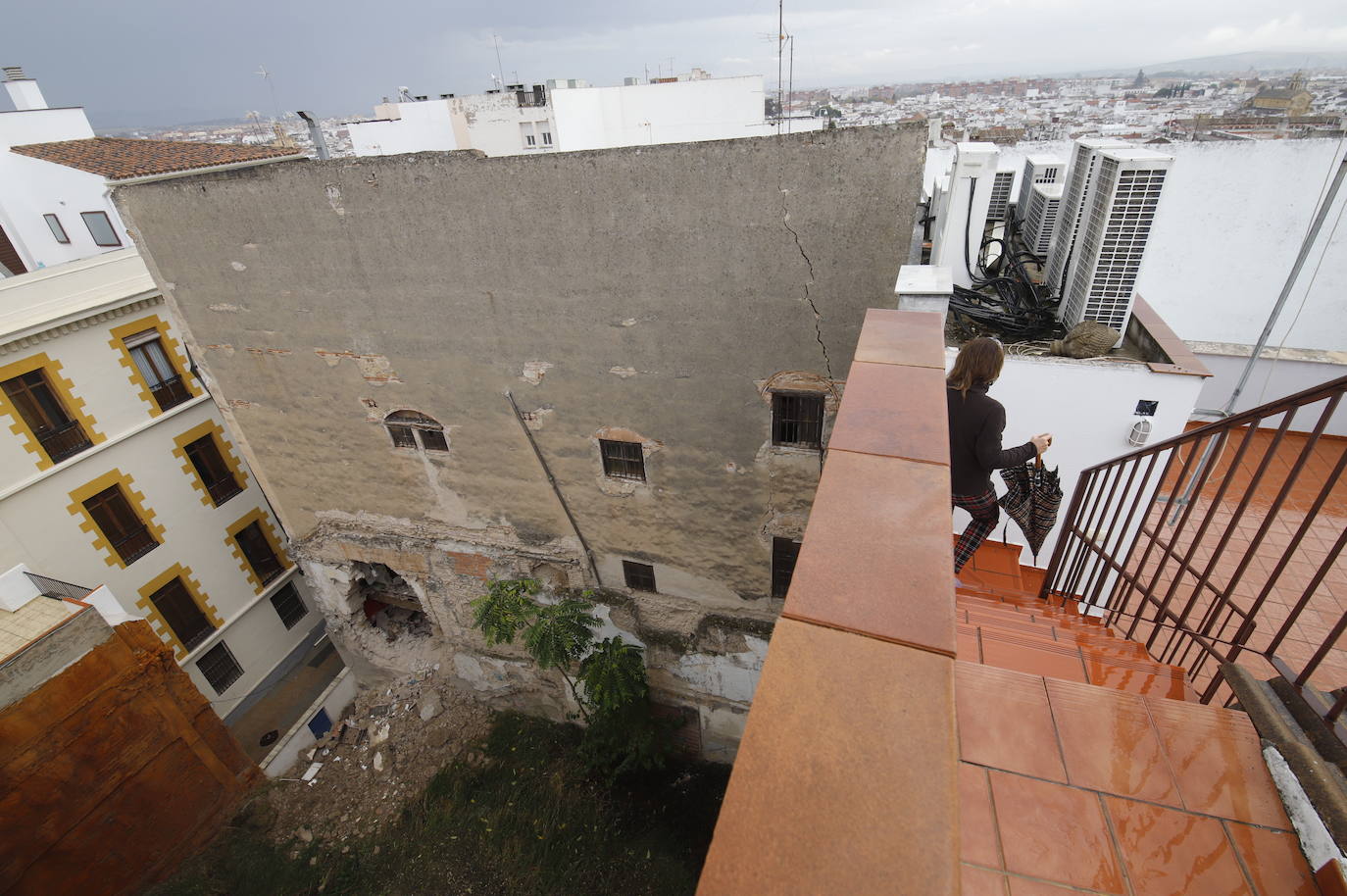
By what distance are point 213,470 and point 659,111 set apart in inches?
987

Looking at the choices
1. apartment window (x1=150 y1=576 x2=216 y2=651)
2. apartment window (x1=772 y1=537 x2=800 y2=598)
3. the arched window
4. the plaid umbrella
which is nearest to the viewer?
the plaid umbrella

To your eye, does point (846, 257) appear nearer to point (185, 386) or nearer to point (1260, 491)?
point (1260, 491)

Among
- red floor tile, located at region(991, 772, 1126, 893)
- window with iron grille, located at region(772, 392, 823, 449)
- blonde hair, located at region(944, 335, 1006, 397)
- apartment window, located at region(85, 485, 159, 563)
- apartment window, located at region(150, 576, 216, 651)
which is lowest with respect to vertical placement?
apartment window, located at region(150, 576, 216, 651)

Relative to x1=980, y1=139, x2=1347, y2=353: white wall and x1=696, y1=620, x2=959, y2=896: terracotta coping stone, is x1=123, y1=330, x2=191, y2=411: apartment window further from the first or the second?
x1=980, y1=139, x2=1347, y2=353: white wall

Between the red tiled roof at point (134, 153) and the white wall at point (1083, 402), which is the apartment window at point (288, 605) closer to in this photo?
the red tiled roof at point (134, 153)

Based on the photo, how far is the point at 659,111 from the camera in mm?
28734

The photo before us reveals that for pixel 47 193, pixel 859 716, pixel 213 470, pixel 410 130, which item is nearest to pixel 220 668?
pixel 213 470

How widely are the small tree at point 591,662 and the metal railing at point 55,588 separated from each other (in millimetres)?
5438

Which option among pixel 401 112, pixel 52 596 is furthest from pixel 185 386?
pixel 401 112

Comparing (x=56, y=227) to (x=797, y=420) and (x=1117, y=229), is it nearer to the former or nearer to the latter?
(x=797, y=420)

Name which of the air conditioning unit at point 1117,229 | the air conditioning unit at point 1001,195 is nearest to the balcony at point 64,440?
the air conditioning unit at point 1117,229

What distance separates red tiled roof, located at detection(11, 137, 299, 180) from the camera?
10836 mm

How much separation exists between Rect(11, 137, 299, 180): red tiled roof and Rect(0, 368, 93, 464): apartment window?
3463mm

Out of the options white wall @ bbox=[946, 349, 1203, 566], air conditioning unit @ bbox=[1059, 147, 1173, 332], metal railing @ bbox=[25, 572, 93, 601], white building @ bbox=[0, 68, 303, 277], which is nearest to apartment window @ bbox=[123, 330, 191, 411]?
metal railing @ bbox=[25, 572, 93, 601]
